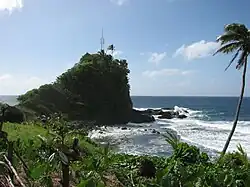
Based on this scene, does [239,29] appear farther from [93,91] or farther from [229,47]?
[93,91]

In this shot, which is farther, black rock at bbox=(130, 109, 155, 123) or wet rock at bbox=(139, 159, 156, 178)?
black rock at bbox=(130, 109, 155, 123)

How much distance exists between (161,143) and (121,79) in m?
26.5

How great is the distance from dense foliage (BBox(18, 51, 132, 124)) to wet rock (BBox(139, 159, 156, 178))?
3999cm

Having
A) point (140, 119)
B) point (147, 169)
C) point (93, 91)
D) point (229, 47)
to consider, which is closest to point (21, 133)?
point (147, 169)

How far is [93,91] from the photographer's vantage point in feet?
177

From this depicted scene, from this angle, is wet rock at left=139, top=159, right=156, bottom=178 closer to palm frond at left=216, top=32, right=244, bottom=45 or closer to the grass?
the grass

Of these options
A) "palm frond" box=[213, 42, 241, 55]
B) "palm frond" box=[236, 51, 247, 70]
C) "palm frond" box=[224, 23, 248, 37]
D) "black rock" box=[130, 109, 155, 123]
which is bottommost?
"black rock" box=[130, 109, 155, 123]

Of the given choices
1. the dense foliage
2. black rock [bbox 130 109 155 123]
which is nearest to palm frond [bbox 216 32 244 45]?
the dense foliage

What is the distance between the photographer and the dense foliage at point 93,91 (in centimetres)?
4962

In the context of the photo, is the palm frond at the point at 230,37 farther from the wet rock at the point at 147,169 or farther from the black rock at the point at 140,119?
the black rock at the point at 140,119

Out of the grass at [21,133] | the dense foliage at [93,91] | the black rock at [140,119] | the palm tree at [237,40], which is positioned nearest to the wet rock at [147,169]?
the grass at [21,133]

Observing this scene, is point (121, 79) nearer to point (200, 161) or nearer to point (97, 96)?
point (97, 96)

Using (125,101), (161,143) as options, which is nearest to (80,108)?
(125,101)

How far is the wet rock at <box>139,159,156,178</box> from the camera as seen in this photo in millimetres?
8234
